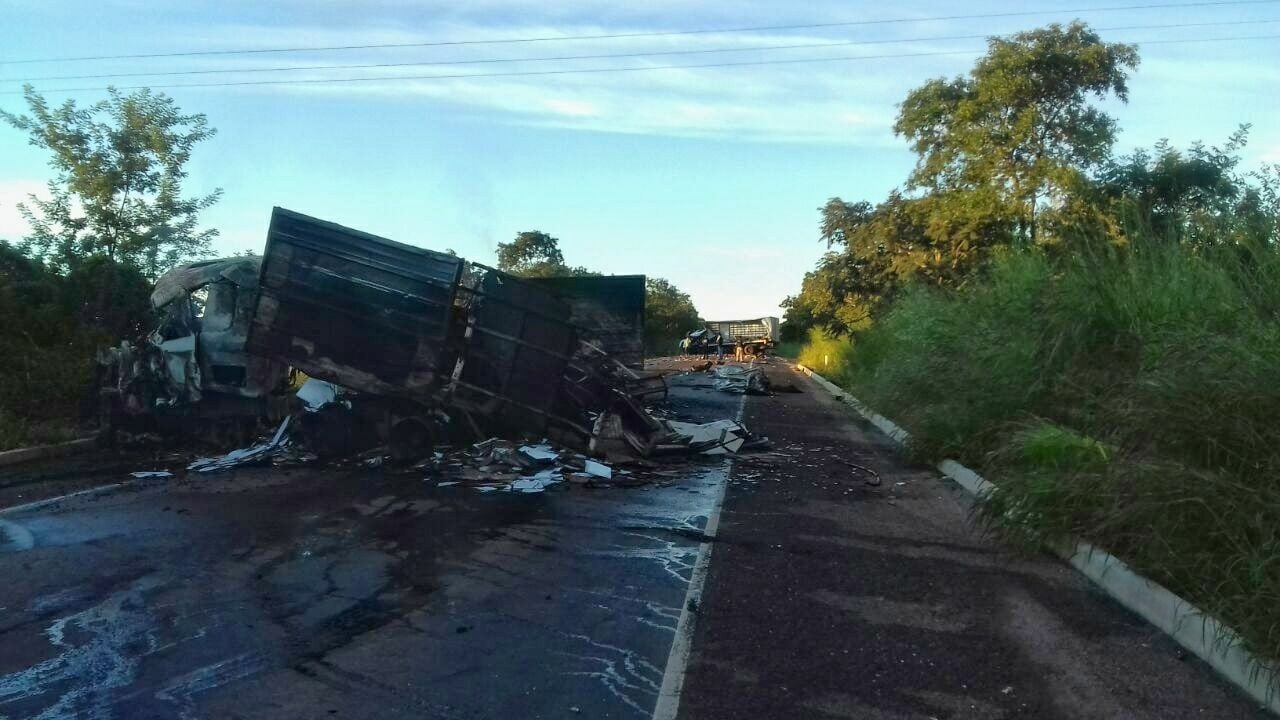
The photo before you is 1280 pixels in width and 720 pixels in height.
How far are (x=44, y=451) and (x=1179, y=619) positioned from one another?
46.1ft

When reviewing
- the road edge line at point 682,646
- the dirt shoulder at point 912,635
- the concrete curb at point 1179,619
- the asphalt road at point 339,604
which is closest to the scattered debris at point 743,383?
the asphalt road at point 339,604

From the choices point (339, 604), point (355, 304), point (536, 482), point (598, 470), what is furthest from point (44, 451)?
point (339, 604)

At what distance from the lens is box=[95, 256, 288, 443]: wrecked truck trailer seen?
13.8m

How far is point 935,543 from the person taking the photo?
846 centimetres

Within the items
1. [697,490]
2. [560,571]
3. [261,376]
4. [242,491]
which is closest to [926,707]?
[560,571]

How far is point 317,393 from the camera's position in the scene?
567 inches

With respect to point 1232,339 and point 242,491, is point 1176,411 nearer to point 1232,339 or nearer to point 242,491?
point 1232,339

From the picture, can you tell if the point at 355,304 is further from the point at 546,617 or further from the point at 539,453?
the point at 546,617

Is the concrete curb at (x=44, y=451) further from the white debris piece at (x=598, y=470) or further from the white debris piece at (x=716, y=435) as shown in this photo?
the white debris piece at (x=716, y=435)

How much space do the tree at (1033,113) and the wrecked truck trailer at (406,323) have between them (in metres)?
20.4

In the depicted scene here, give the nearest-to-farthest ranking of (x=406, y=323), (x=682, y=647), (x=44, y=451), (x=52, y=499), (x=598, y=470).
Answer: (x=682, y=647)
(x=52, y=499)
(x=598, y=470)
(x=406, y=323)
(x=44, y=451)

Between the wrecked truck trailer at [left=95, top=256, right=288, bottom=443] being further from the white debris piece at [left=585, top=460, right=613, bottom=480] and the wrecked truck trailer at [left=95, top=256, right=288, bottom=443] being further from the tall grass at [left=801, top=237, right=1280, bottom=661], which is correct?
the tall grass at [left=801, top=237, right=1280, bottom=661]

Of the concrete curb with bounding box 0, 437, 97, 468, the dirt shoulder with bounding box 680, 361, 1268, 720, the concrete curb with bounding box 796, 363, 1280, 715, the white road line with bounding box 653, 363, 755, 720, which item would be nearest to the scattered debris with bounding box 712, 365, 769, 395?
the concrete curb with bounding box 0, 437, 97, 468

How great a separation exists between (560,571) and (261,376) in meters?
8.07
